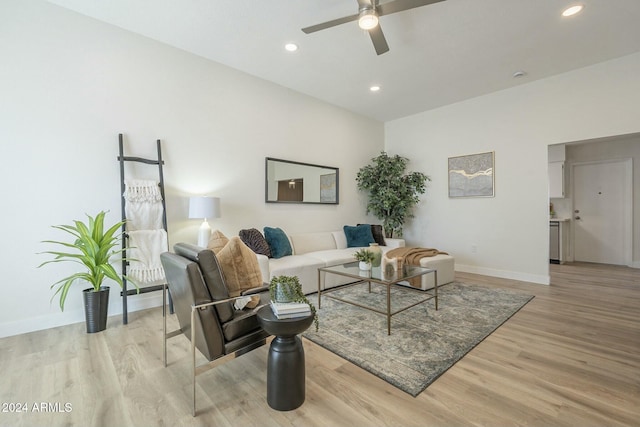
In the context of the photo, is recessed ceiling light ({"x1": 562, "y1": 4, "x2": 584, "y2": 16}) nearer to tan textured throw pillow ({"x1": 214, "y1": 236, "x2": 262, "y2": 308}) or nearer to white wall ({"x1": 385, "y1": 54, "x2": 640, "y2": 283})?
white wall ({"x1": 385, "y1": 54, "x2": 640, "y2": 283})

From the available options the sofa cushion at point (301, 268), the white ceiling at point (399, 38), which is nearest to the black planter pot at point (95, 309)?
the sofa cushion at point (301, 268)

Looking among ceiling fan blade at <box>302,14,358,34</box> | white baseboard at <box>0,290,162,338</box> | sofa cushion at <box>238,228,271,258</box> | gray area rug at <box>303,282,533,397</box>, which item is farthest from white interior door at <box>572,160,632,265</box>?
white baseboard at <box>0,290,162,338</box>

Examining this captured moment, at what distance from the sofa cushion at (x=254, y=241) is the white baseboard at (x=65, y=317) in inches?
45.0

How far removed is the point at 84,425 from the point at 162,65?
11.2 ft

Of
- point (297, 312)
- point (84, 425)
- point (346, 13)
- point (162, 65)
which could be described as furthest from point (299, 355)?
point (162, 65)

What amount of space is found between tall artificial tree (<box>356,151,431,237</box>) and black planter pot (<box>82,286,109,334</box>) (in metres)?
4.24

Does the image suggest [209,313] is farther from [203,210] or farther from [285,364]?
[203,210]

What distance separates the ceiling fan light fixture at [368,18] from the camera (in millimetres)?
2263

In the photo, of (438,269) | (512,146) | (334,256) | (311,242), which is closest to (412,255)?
(438,269)

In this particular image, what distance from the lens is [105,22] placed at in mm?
2877

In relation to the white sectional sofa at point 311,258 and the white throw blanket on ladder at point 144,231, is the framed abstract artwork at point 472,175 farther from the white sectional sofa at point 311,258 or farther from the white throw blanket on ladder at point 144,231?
the white throw blanket on ladder at point 144,231

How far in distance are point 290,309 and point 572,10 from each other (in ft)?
12.2

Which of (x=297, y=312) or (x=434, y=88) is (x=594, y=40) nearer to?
(x=434, y=88)

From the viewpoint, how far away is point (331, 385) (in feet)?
5.70
